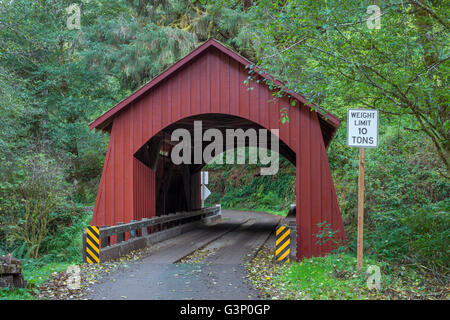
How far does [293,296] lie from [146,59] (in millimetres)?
12911

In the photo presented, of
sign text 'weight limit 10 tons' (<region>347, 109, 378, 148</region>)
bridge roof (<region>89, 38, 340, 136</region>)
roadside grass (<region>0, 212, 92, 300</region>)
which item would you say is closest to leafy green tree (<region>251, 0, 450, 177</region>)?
sign text 'weight limit 10 tons' (<region>347, 109, 378, 148</region>)

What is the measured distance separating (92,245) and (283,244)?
3700 mm

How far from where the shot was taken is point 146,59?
1592 centimetres

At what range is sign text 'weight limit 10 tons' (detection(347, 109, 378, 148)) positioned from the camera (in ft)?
18.5

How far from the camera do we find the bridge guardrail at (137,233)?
792 centimetres

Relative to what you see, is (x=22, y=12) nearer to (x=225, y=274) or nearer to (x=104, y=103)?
(x=104, y=103)

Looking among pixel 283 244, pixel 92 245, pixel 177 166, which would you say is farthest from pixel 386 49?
pixel 177 166

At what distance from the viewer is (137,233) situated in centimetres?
1000

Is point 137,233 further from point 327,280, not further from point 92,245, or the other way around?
point 327,280

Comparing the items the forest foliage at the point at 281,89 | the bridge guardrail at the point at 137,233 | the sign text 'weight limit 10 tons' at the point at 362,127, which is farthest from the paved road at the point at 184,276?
the forest foliage at the point at 281,89

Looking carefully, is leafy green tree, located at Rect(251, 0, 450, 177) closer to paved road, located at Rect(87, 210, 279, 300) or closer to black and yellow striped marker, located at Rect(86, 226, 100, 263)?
paved road, located at Rect(87, 210, 279, 300)

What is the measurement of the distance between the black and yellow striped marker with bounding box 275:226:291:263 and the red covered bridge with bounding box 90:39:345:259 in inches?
41.8

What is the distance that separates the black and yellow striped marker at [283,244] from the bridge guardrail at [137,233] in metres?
3.37

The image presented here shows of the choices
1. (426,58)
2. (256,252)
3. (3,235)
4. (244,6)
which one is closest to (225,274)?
(256,252)
